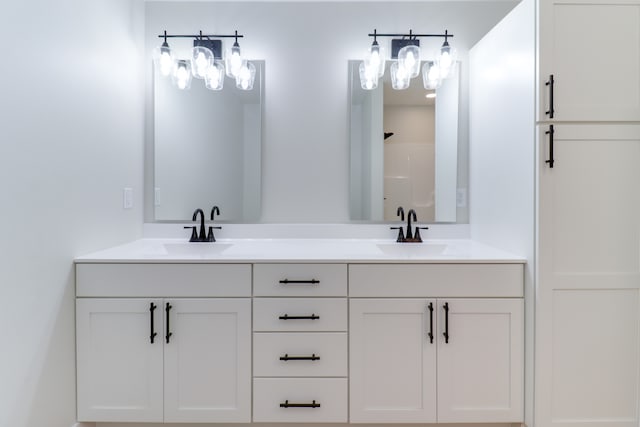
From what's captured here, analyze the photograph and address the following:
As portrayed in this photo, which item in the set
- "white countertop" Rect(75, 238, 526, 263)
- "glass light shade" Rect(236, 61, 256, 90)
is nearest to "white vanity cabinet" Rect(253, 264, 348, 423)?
"white countertop" Rect(75, 238, 526, 263)

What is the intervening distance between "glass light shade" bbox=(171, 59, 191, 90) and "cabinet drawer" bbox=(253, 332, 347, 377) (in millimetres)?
1469

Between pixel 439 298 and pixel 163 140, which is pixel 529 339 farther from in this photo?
pixel 163 140

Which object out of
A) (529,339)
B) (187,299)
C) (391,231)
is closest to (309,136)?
(391,231)

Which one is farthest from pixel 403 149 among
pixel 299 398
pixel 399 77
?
pixel 299 398

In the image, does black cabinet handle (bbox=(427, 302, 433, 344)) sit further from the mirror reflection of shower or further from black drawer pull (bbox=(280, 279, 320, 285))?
the mirror reflection of shower

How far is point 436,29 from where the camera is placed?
2.21 metres

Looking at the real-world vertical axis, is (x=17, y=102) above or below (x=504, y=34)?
below

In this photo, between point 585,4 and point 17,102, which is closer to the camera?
point 17,102

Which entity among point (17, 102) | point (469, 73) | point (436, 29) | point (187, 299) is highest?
point (436, 29)

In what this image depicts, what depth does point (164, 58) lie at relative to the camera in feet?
6.95

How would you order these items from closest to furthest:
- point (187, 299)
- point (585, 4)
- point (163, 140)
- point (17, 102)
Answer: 1. point (17, 102)
2. point (585, 4)
3. point (187, 299)
4. point (163, 140)

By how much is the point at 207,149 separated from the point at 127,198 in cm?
51

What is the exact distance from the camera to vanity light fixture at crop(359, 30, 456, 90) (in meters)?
2.12

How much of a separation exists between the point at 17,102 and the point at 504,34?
2031mm
